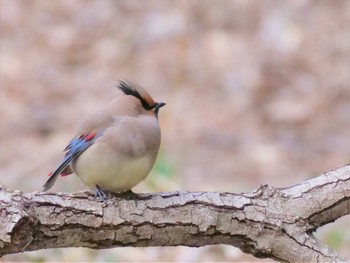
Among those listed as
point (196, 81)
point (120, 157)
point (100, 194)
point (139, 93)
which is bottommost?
point (100, 194)

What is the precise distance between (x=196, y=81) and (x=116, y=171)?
229 inches

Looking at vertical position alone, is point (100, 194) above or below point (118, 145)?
below

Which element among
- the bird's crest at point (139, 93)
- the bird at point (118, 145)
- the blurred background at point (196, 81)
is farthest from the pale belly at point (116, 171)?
the blurred background at point (196, 81)

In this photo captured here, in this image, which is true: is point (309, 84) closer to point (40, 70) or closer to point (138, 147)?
point (40, 70)

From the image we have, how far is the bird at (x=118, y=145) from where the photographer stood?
149 inches

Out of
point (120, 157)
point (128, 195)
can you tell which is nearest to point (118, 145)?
point (120, 157)

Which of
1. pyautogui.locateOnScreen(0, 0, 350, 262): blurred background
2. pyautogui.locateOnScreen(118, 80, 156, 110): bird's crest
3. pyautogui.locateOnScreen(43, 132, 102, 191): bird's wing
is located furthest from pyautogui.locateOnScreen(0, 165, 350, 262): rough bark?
pyautogui.locateOnScreen(0, 0, 350, 262): blurred background

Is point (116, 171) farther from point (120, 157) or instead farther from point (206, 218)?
point (206, 218)

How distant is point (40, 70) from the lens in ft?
32.6

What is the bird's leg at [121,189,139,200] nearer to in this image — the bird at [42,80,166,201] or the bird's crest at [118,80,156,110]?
the bird at [42,80,166,201]

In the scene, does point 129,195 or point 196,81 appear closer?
point 129,195

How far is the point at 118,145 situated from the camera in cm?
382

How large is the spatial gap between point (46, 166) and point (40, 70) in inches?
93.5

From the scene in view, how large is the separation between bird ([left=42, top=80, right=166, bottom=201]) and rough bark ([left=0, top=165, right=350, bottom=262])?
0.09 metres
